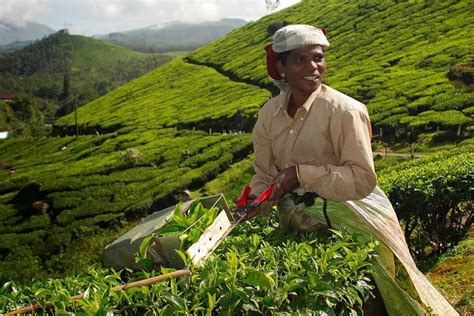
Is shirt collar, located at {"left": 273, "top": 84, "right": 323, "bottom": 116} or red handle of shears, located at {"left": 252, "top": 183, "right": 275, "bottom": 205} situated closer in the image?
red handle of shears, located at {"left": 252, "top": 183, "right": 275, "bottom": 205}

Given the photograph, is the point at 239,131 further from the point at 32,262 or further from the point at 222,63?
the point at 222,63

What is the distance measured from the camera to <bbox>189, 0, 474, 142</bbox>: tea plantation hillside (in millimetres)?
23469

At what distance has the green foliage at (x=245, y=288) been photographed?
5.72 ft

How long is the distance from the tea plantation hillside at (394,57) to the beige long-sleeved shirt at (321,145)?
19468mm

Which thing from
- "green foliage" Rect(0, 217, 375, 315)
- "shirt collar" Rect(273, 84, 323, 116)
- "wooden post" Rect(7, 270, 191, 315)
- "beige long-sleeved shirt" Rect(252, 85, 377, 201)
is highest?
"shirt collar" Rect(273, 84, 323, 116)

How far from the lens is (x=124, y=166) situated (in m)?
29.9

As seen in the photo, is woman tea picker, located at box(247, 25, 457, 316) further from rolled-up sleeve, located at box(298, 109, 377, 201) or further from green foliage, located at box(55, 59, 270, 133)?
green foliage, located at box(55, 59, 270, 133)

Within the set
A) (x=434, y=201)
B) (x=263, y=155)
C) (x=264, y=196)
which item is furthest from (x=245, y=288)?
(x=434, y=201)

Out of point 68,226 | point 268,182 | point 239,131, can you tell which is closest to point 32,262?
point 68,226

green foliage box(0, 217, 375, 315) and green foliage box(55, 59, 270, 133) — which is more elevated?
green foliage box(0, 217, 375, 315)

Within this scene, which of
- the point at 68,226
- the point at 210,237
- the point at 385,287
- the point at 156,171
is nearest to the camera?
the point at 210,237

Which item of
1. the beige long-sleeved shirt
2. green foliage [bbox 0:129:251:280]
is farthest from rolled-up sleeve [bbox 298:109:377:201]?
green foliage [bbox 0:129:251:280]

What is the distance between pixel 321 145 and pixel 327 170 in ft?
0.71

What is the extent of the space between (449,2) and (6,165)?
4167cm
